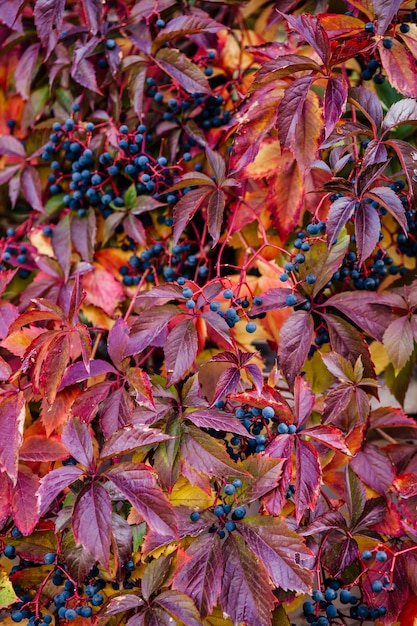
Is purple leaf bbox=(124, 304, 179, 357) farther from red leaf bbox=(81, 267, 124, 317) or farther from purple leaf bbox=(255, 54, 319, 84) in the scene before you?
purple leaf bbox=(255, 54, 319, 84)

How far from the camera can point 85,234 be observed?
1.22 metres

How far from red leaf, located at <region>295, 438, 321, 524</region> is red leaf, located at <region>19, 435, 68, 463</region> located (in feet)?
1.22

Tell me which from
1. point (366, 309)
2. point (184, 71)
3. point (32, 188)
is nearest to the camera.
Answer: point (366, 309)

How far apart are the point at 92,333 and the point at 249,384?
34cm

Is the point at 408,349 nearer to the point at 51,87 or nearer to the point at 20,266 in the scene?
the point at 20,266

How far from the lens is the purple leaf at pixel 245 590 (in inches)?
32.0

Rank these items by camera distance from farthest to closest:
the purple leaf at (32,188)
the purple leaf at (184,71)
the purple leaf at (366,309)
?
the purple leaf at (32,188) < the purple leaf at (184,71) < the purple leaf at (366,309)

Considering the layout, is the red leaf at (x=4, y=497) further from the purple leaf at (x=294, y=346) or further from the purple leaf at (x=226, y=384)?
the purple leaf at (x=294, y=346)

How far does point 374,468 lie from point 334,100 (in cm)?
59

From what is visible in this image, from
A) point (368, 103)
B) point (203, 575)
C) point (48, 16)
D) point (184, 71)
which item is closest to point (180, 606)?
point (203, 575)

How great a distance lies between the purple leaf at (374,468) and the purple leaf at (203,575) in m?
0.30

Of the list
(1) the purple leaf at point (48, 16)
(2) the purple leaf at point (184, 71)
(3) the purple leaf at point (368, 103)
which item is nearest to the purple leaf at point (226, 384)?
(3) the purple leaf at point (368, 103)

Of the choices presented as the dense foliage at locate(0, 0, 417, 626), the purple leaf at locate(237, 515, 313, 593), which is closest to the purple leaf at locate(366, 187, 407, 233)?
the dense foliage at locate(0, 0, 417, 626)

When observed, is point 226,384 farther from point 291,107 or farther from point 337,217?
point 291,107
